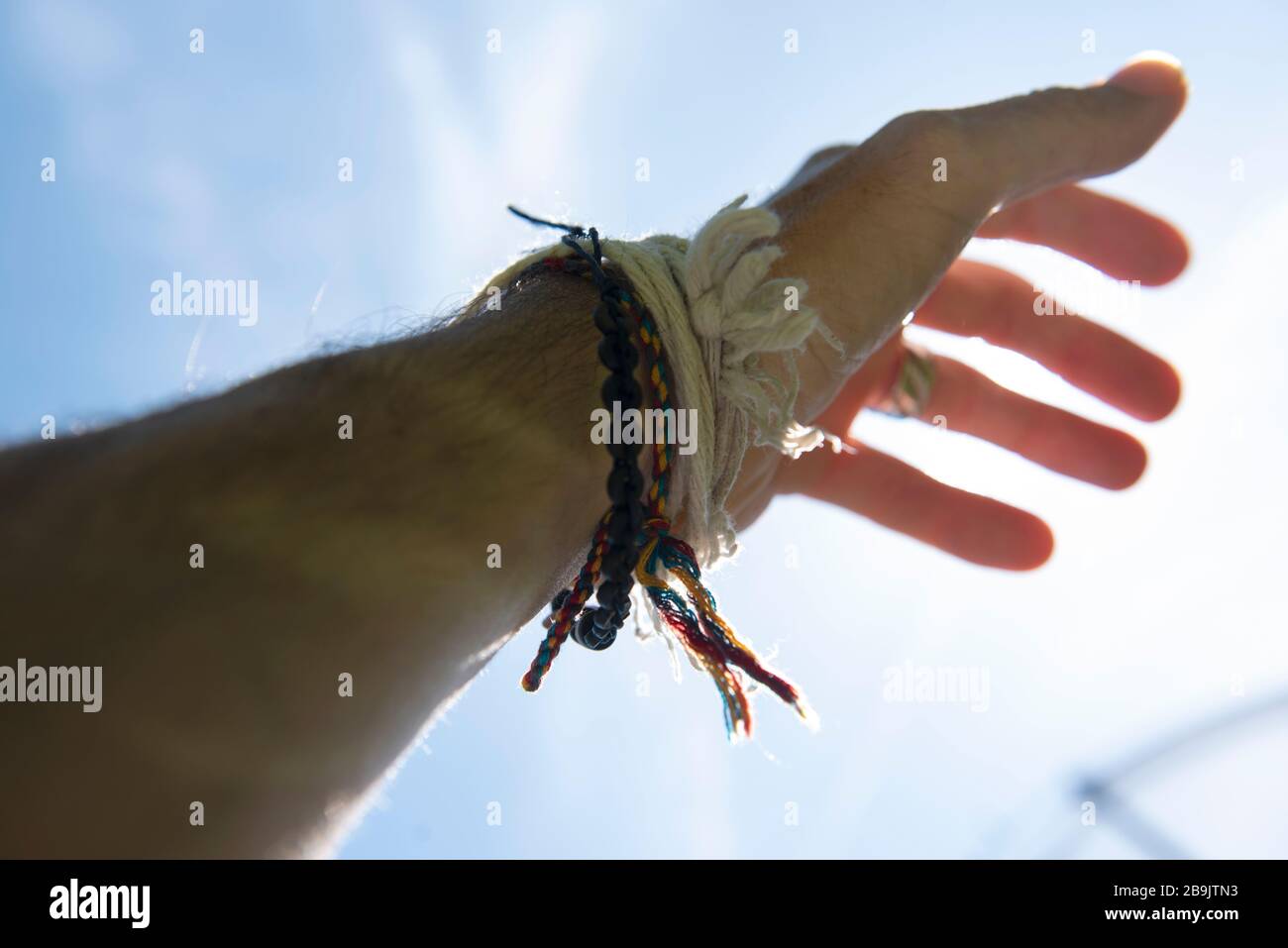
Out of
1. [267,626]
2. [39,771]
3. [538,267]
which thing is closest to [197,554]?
[267,626]

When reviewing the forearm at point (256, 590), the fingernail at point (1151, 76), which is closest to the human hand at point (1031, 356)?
the fingernail at point (1151, 76)

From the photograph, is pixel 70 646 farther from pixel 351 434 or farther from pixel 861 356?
pixel 861 356

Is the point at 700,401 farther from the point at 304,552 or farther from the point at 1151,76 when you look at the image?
the point at 1151,76

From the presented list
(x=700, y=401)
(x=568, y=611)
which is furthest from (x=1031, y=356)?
(x=568, y=611)

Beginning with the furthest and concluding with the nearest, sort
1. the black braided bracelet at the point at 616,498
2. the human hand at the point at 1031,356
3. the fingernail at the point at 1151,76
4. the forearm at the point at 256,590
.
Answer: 1. the fingernail at the point at 1151,76
2. the human hand at the point at 1031,356
3. the black braided bracelet at the point at 616,498
4. the forearm at the point at 256,590

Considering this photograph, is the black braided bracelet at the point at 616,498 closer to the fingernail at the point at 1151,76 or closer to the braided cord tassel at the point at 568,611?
the braided cord tassel at the point at 568,611
